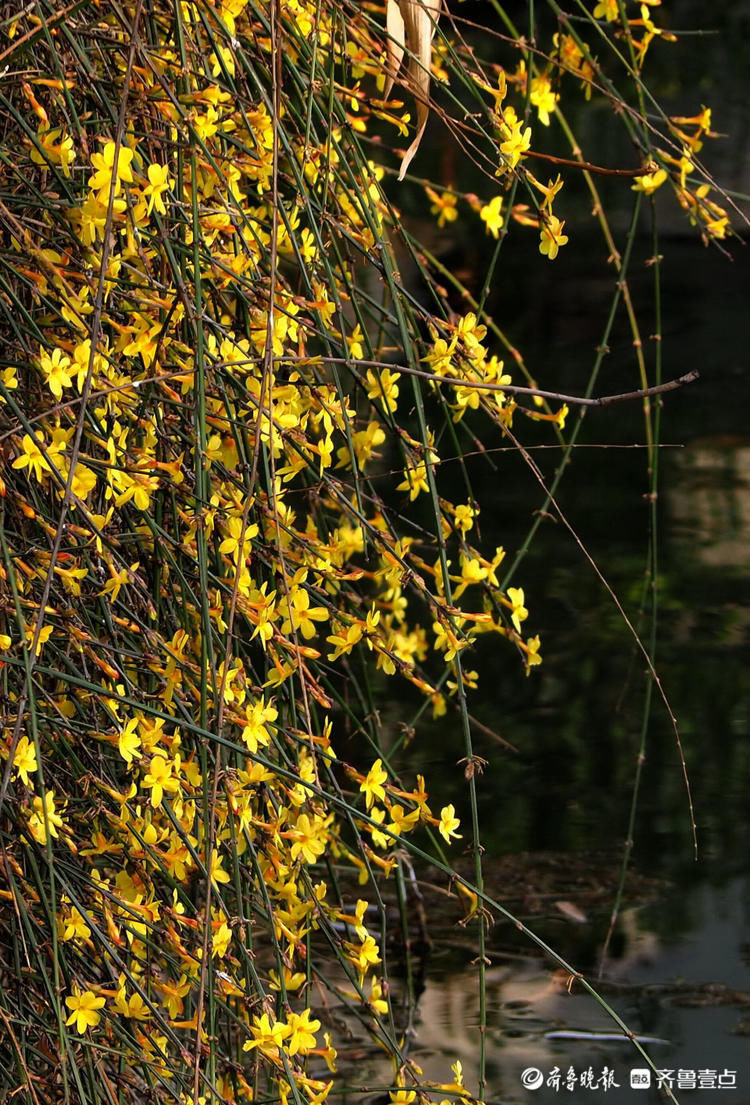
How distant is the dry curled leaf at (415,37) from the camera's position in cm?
99

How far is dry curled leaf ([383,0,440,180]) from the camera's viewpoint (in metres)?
0.99

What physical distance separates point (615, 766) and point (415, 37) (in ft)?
4.49

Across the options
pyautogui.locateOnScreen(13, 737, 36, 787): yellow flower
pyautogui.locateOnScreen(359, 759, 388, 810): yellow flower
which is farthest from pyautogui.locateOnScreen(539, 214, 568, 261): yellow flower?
pyautogui.locateOnScreen(13, 737, 36, 787): yellow flower

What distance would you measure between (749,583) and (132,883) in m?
1.91

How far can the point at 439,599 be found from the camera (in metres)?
1.08

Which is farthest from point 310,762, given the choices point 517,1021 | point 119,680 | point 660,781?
point 660,781

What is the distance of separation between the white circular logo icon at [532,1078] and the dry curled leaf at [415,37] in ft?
3.42

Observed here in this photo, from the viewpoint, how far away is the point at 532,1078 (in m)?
1.54

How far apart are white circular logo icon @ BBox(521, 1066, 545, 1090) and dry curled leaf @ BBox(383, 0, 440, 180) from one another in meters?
1.04

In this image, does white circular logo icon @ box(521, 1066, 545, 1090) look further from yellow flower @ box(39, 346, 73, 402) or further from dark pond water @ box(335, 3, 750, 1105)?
yellow flower @ box(39, 346, 73, 402)

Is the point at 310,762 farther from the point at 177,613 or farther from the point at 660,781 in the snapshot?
the point at 660,781

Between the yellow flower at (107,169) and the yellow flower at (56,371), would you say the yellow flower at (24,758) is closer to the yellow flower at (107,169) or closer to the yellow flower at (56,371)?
the yellow flower at (56,371)

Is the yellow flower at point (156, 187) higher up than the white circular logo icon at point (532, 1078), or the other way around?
the yellow flower at point (156, 187)

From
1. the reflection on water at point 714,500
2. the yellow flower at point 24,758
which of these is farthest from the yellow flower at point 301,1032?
Result: the reflection on water at point 714,500
